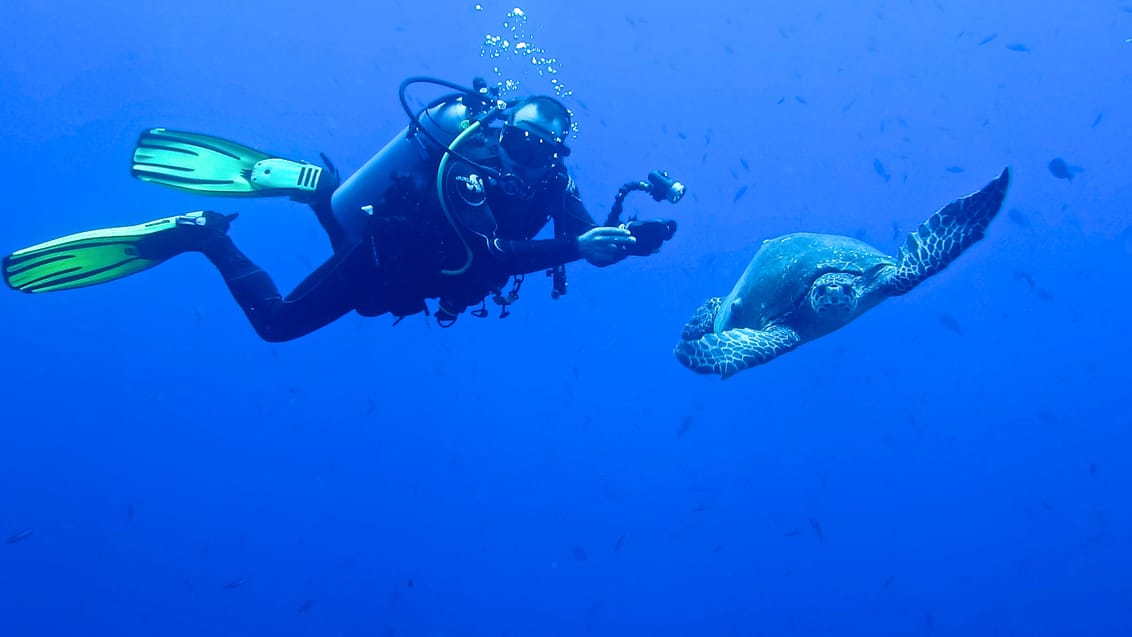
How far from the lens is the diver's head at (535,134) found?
4.10m

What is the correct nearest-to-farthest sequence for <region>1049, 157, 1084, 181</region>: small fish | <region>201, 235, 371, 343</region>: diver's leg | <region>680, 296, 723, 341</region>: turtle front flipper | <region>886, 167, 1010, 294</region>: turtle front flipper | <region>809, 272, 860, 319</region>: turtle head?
<region>886, 167, 1010, 294</region>: turtle front flipper
<region>201, 235, 371, 343</region>: diver's leg
<region>809, 272, 860, 319</region>: turtle head
<region>680, 296, 723, 341</region>: turtle front flipper
<region>1049, 157, 1084, 181</region>: small fish

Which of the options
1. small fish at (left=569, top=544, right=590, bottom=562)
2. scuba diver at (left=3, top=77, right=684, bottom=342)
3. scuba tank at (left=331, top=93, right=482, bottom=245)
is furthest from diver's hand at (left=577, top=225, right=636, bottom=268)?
small fish at (left=569, top=544, right=590, bottom=562)

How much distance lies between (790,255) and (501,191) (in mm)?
3353

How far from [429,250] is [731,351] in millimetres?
2543

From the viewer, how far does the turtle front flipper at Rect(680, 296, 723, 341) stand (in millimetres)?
6945

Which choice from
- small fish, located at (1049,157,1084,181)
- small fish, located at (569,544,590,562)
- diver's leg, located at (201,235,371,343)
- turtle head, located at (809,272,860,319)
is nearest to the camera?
diver's leg, located at (201,235,371,343)

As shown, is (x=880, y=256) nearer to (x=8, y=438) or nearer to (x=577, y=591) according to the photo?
(x=577, y=591)

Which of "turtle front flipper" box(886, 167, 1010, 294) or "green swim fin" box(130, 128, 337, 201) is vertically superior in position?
"green swim fin" box(130, 128, 337, 201)

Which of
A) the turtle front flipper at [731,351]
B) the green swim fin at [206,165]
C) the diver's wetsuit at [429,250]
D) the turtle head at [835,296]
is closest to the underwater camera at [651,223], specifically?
the diver's wetsuit at [429,250]

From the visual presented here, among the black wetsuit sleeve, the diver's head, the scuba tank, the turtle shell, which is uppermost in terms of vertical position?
the scuba tank

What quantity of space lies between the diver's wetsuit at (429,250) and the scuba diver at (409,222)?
1cm

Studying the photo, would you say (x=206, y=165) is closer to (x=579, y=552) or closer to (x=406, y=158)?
(x=406, y=158)

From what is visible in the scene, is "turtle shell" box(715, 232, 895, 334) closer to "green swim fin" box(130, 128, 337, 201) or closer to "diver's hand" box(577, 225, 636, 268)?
"diver's hand" box(577, 225, 636, 268)

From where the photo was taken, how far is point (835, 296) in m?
5.27
